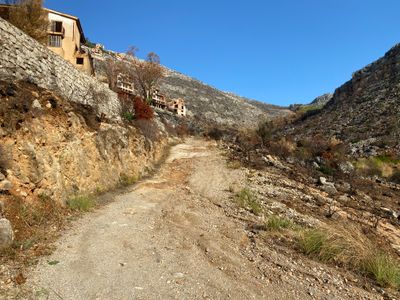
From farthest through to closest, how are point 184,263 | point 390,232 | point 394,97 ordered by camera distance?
point 394,97 → point 390,232 → point 184,263

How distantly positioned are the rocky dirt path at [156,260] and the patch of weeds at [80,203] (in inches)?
15.0

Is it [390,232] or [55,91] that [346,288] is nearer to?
[390,232]

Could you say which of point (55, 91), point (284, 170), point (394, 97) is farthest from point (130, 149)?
point (394, 97)

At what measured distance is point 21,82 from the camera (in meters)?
10.9

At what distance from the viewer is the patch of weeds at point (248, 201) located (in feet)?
40.5

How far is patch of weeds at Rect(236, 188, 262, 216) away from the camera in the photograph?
40.5 ft

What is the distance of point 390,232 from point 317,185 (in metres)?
6.69

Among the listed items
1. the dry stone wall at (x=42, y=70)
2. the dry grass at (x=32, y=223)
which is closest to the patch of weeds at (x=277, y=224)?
the dry grass at (x=32, y=223)

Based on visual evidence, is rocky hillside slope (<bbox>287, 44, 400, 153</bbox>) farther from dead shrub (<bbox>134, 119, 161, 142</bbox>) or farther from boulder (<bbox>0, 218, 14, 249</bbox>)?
boulder (<bbox>0, 218, 14, 249</bbox>)

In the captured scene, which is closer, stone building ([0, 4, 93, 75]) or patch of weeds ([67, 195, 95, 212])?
patch of weeds ([67, 195, 95, 212])

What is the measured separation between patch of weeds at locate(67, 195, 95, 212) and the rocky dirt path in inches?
15.0

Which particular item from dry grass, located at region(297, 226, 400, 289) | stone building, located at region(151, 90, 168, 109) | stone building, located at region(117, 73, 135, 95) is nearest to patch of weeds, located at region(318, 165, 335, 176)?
dry grass, located at region(297, 226, 400, 289)

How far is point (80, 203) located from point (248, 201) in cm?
620

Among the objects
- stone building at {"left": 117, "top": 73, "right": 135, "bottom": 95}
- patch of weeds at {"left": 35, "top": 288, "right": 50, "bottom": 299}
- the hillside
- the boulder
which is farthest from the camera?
the hillside
